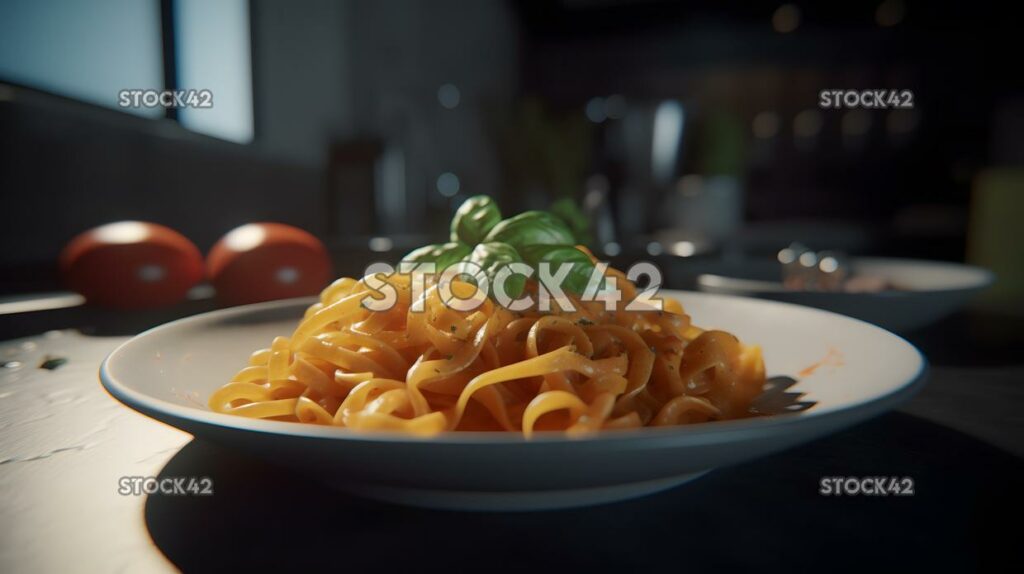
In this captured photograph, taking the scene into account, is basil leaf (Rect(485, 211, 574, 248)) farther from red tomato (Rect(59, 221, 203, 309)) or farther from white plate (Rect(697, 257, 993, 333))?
red tomato (Rect(59, 221, 203, 309))

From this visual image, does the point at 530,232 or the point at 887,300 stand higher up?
the point at 530,232

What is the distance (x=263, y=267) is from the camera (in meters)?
1.36

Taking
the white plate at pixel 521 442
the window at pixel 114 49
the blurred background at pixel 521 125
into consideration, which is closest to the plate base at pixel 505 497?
the white plate at pixel 521 442

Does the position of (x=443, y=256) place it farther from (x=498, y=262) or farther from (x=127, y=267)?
(x=127, y=267)

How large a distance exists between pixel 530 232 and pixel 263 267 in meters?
0.86

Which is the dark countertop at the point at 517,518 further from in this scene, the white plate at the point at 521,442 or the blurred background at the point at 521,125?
the blurred background at the point at 521,125

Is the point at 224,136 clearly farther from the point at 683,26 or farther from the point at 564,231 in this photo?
the point at 683,26

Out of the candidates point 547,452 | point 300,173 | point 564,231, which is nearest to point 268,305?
point 564,231

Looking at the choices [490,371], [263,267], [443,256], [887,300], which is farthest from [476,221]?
[263,267]

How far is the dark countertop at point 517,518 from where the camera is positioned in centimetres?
39

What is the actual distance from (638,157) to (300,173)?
1.86 m

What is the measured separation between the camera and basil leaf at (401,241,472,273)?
0.71 m

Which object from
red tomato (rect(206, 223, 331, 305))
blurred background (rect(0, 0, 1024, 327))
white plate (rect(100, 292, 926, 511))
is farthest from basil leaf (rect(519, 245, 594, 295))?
red tomato (rect(206, 223, 331, 305))

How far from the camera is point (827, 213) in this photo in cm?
689
